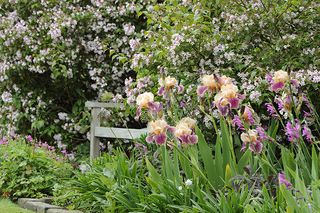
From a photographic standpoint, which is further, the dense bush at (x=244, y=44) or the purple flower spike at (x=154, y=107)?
the dense bush at (x=244, y=44)

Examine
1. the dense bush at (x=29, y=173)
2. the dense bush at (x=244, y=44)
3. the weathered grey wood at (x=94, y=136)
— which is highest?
the dense bush at (x=244, y=44)

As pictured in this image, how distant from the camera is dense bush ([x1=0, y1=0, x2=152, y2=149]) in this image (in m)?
8.89

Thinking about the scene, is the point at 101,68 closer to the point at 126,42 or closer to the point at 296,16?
the point at 126,42

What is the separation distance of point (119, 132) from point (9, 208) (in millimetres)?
1667

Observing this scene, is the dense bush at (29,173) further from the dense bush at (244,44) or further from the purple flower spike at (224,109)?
the purple flower spike at (224,109)

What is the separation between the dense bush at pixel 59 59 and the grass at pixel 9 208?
260cm

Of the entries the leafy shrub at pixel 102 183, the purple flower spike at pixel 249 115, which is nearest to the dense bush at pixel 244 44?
the leafy shrub at pixel 102 183

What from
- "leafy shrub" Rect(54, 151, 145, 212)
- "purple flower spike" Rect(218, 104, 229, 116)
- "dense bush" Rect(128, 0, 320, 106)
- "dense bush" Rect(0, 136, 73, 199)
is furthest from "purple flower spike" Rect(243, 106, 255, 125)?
"dense bush" Rect(0, 136, 73, 199)

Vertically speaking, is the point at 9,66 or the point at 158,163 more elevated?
the point at 9,66

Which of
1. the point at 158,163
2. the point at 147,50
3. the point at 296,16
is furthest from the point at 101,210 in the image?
the point at 296,16

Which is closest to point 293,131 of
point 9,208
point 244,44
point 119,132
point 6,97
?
point 244,44

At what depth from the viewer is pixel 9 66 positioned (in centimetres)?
918

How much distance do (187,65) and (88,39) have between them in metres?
3.54

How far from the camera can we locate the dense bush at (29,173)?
6.62 meters
